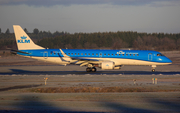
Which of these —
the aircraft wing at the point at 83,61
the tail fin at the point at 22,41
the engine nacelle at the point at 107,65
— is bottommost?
the engine nacelle at the point at 107,65

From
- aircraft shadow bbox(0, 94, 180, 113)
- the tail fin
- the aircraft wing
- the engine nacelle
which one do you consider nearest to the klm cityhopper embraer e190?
the aircraft wing

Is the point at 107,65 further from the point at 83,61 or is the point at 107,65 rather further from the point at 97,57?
the point at 83,61

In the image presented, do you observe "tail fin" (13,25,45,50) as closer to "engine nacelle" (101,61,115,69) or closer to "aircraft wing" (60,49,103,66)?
"aircraft wing" (60,49,103,66)

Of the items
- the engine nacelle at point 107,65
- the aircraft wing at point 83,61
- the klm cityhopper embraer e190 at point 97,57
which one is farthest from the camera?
the klm cityhopper embraer e190 at point 97,57

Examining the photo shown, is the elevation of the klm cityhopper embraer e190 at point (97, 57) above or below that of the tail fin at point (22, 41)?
below

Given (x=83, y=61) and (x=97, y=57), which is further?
(x=97, y=57)

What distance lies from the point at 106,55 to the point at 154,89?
16565mm

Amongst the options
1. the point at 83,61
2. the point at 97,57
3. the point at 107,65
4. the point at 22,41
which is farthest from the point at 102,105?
the point at 22,41

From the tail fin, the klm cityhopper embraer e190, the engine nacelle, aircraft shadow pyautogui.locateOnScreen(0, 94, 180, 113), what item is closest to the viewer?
aircraft shadow pyautogui.locateOnScreen(0, 94, 180, 113)

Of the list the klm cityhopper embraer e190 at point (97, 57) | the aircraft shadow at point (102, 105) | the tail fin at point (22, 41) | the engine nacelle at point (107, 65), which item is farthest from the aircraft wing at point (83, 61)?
the aircraft shadow at point (102, 105)

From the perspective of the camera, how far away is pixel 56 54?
3719cm

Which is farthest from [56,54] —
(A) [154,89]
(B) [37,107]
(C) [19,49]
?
(B) [37,107]

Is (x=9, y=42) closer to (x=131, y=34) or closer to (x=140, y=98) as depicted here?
(x=131, y=34)

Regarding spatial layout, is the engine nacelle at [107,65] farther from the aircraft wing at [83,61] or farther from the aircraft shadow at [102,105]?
the aircraft shadow at [102,105]
